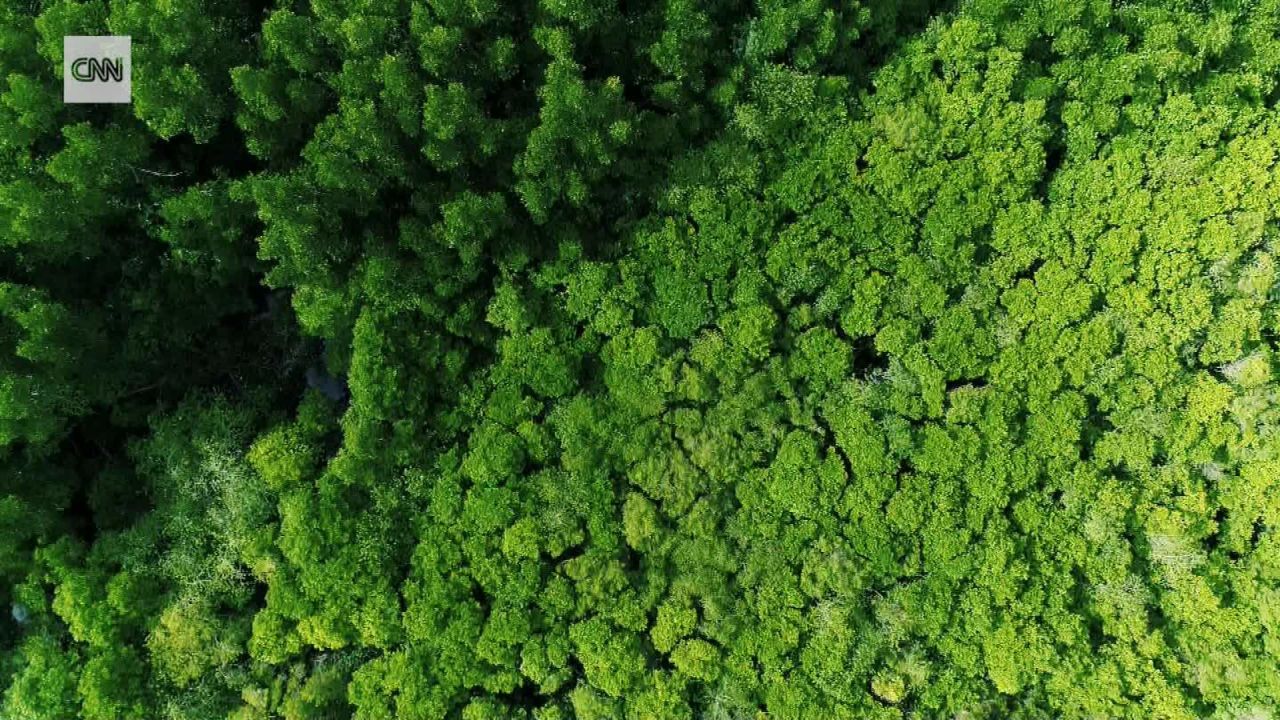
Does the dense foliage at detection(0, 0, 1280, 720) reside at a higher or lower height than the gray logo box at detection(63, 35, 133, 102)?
lower

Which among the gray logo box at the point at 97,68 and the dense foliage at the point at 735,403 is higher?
the gray logo box at the point at 97,68

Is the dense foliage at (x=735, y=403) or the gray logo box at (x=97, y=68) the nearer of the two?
the gray logo box at (x=97, y=68)

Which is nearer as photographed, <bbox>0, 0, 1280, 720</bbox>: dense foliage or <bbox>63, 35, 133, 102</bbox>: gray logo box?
<bbox>63, 35, 133, 102</bbox>: gray logo box

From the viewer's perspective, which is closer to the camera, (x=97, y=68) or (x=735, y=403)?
(x=97, y=68)

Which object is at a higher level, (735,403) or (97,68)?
(97,68)
